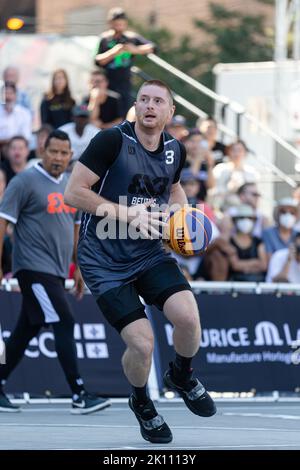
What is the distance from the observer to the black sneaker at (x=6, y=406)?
12.6 m

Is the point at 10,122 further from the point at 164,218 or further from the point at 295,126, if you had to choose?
the point at 164,218

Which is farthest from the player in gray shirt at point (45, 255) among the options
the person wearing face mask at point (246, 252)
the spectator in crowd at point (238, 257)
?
the person wearing face mask at point (246, 252)

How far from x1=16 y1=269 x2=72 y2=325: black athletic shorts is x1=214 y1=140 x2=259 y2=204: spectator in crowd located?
7123 millimetres

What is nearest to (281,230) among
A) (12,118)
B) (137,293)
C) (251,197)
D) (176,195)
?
(251,197)

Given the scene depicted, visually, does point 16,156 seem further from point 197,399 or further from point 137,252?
point 197,399

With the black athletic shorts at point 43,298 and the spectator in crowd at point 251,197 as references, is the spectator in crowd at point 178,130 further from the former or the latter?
the black athletic shorts at point 43,298

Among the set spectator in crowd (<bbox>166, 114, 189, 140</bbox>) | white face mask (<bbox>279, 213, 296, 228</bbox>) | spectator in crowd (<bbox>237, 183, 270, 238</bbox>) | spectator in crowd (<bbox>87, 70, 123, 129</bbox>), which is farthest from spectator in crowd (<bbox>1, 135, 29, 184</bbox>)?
white face mask (<bbox>279, 213, 296, 228</bbox>)

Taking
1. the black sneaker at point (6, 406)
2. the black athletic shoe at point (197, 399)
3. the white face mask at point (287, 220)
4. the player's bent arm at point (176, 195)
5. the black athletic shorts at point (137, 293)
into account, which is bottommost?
the black sneaker at point (6, 406)

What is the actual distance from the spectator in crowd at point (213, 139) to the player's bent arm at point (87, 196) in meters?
Result: 10.7

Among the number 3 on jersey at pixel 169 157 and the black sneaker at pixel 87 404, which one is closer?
the number 3 on jersey at pixel 169 157

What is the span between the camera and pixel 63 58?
22.1 m

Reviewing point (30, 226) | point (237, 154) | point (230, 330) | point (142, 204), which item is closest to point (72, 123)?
point (237, 154)

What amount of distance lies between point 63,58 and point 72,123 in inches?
152

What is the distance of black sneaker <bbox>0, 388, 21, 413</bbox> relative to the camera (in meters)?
12.6
